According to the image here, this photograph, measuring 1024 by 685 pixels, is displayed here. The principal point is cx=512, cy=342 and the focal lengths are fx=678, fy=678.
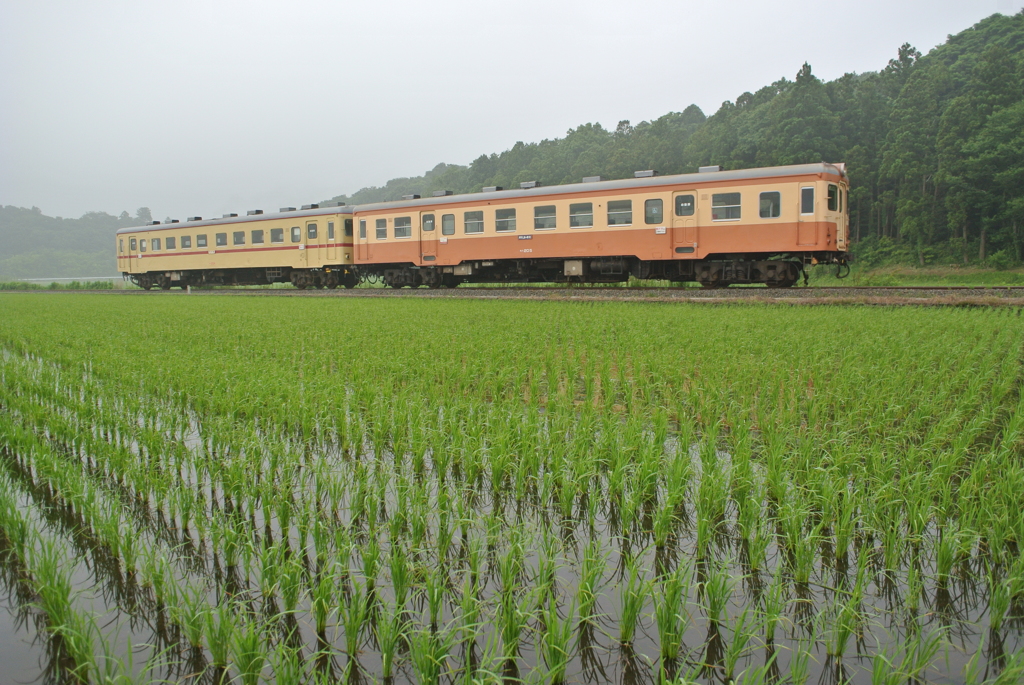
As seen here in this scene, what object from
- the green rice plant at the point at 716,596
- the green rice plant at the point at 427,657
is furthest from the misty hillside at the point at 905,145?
the green rice plant at the point at 427,657

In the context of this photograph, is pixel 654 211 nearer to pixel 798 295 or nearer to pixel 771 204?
pixel 771 204

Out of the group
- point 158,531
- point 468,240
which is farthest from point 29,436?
point 468,240

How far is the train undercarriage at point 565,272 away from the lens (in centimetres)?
1711

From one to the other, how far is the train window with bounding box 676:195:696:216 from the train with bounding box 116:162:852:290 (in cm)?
3

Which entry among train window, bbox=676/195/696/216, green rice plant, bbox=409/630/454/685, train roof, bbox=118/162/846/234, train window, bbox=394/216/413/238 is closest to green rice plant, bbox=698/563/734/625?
green rice plant, bbox=409/630/454/685

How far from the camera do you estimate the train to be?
15992 mm

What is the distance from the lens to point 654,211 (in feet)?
56.9

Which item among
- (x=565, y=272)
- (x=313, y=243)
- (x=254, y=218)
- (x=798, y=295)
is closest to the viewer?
(x=798, y=295)

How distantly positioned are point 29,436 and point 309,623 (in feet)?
10.8

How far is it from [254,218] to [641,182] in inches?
629

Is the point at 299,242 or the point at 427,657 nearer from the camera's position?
the point at 427,657

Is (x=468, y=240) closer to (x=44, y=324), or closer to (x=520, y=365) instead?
(x=44, y=324)

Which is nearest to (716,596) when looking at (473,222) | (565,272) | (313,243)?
(565,272)

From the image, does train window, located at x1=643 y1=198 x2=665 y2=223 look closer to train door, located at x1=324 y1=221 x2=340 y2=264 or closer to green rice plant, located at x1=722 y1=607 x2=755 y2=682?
train door, located at x1=324 y1=221 x2=340 y2=264
